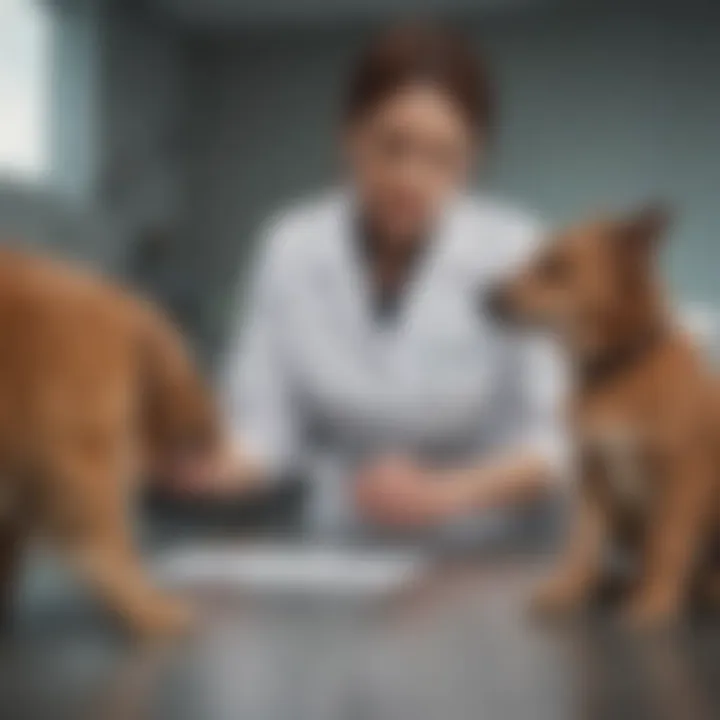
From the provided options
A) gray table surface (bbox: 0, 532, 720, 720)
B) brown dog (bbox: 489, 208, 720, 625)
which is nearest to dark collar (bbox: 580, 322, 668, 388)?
brown dog (bbox: 489, 208, 720, 625)

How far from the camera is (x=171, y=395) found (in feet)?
2.54

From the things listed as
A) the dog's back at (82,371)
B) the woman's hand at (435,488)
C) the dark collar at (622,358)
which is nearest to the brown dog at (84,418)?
the dog's back at (82,371)

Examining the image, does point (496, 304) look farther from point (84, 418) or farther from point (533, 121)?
point (84, 418)

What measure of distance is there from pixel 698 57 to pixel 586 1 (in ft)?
0.22

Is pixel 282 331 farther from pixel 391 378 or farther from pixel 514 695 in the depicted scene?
pixel 514 695

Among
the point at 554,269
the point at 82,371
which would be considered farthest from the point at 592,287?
the point at 82,371

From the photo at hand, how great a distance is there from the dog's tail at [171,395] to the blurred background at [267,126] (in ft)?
0.04

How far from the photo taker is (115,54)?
811 mm

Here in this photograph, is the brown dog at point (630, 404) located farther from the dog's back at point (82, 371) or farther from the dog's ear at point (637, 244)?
the dog's back at point (82, 371)

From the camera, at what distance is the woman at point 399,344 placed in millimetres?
789

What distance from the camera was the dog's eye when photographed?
774mm

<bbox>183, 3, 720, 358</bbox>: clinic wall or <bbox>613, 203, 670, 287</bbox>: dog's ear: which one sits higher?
<bbox>183, 3, 720, 358</bbox>: clinic wall

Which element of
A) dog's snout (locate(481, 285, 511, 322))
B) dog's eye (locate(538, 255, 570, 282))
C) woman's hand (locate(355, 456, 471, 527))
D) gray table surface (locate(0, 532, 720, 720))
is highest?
dog's eye (locate(538, 255, 570, 282))

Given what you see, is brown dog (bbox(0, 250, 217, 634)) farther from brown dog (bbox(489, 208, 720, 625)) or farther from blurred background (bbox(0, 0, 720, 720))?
brown dog (bbox(489, 208, 720, 625))
